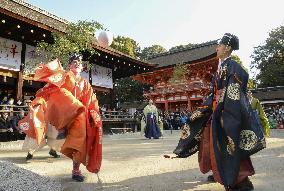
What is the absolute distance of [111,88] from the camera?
19188 mm

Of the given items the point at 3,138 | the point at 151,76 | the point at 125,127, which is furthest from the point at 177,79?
the point at 3,138

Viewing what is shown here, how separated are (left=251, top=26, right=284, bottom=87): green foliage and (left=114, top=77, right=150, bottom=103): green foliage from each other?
1498 centimetres

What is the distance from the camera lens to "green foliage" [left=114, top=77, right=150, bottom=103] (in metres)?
43.2

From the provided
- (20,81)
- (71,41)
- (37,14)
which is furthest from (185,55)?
(20,81)

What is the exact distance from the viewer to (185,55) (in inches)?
1430

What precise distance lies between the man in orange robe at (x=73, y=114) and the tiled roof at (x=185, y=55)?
28.2 metres

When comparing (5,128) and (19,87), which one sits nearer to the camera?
(5,128)

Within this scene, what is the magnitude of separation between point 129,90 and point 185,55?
11012mm

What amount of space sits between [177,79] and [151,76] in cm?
311

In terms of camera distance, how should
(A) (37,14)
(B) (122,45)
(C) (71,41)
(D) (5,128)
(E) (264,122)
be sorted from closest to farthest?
(E) (264,122), (D) (5,128), (C) (71,41), (A) (37,14), (B) (122,45)

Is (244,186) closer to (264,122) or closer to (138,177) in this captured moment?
(138,177)

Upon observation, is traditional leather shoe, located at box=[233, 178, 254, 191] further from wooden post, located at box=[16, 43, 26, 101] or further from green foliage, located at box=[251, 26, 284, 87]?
green foliage, located at box=[251, 26, 284, 87]

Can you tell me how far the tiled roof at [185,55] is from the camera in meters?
34.0

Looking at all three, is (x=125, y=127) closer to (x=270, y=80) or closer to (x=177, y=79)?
(x=177, y=79)
